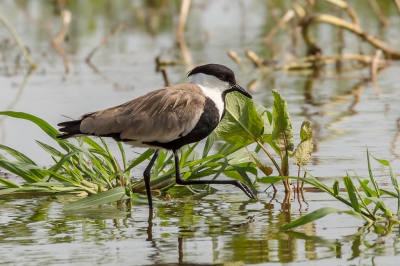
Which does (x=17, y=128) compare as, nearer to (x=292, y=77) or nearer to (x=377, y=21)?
(x=292, y=77)

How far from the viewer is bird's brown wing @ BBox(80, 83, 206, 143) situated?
6.04m

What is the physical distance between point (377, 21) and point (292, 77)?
5465 millimetres

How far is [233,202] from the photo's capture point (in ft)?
20.4

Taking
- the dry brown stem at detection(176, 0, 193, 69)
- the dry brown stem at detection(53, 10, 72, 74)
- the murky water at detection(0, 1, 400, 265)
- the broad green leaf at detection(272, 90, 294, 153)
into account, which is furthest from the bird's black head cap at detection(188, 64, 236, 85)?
the dry brown stem at detection(53, 10, 72, 74)

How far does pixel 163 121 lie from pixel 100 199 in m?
0.73

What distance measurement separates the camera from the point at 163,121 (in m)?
6.10

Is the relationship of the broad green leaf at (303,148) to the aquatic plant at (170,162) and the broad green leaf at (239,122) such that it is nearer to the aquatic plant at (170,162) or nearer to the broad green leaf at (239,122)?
the aquatic plant at (170,162)

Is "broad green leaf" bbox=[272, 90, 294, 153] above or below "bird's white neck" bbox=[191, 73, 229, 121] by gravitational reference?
below

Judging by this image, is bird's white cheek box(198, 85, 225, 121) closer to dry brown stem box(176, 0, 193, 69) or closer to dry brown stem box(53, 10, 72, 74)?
dry brown stem box(176, 0, 193, 69)

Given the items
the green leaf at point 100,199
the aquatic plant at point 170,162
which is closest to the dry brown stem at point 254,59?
the aquatic plant at point 170,162

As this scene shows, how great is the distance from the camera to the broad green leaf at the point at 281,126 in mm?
6141

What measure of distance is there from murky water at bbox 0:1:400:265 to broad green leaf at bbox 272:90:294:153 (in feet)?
1.32

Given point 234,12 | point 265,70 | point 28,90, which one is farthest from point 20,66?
point 234,12

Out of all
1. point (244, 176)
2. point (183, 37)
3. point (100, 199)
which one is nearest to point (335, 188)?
point (244, 176)
